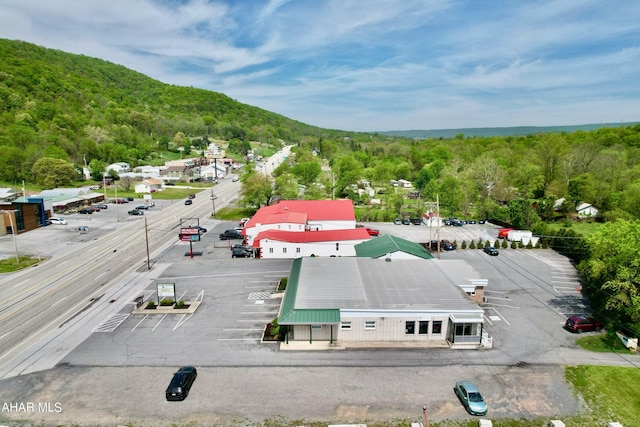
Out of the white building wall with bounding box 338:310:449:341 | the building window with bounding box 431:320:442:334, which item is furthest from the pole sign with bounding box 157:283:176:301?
the building window with bounding box 431:320:442:334

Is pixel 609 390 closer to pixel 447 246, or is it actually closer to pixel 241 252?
pixel 447 246

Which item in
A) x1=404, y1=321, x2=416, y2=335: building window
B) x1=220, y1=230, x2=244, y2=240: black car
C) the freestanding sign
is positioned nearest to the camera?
x1=404, y1=321, x2=416, y2=335: building window

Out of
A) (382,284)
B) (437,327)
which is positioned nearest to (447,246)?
(382,284)

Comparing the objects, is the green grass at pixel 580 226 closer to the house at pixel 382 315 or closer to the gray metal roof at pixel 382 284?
the gray metal roof at pixel 382 284

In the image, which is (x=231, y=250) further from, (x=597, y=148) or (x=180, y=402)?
(x=597, y=148)

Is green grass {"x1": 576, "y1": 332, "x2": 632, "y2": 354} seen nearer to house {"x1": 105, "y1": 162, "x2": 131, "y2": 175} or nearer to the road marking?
the road marking

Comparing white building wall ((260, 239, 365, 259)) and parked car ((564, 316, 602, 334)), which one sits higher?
white building wall ((260, 239, 365, 259))

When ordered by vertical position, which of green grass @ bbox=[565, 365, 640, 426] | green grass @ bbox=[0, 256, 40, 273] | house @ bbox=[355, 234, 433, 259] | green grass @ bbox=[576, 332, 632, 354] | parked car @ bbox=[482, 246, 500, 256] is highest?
house @ bbox=[355, 234, 433, 259]

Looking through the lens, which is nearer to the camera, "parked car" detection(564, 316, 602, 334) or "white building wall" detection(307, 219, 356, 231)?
"parked car" detection(564, 316, 602, 334)
